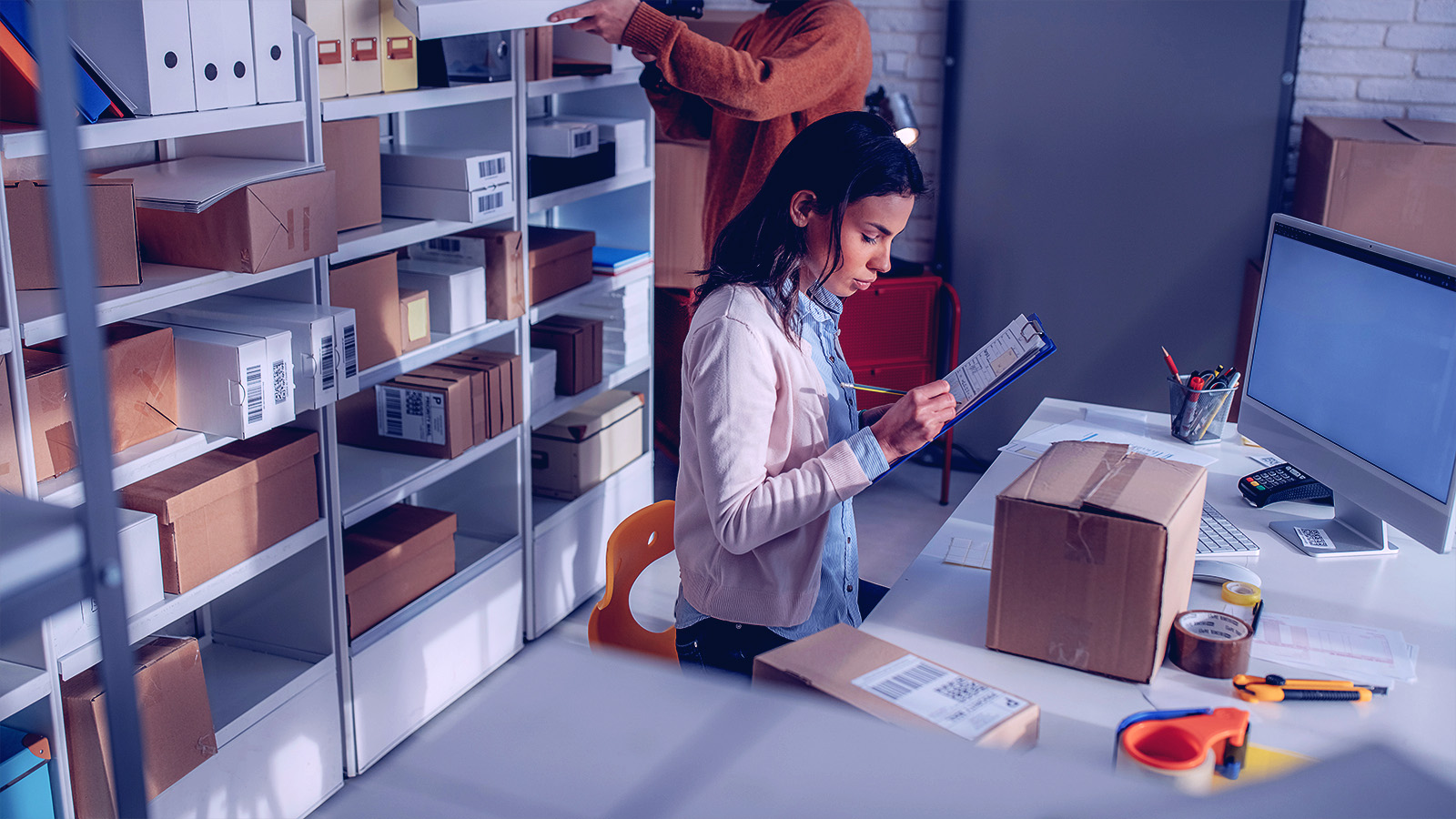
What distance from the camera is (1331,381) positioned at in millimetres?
1751

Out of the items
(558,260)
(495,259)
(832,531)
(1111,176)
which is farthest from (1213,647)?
(1111,176)

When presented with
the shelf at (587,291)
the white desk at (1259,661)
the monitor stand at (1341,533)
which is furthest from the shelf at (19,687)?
the monitor stand at (1341,533)

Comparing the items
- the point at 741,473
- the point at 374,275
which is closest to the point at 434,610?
the point at 374,275

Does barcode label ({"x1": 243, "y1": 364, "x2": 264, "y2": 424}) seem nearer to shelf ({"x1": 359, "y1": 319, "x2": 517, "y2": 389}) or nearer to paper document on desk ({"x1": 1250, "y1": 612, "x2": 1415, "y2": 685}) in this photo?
shelf ({"x1": 359, "y1": 319, "x2": 517, "y2": 389})

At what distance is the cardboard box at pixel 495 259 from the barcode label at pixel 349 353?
0.58 m

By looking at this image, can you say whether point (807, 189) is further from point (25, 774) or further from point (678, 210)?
point (678, 210)

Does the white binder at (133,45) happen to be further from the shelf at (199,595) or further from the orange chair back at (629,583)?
A: the orange chair back at (629,583)

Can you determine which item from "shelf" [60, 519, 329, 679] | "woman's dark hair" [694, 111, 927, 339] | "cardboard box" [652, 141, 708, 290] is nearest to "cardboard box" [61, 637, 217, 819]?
"shelf" [60, 519, 329, 679]

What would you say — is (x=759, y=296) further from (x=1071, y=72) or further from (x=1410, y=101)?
(x=1410, y=101)

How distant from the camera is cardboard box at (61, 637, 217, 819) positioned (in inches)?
67.4

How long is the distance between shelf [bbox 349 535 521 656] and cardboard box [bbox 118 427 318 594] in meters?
0.34

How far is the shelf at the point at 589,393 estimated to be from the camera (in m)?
2.90

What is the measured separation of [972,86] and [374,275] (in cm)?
224

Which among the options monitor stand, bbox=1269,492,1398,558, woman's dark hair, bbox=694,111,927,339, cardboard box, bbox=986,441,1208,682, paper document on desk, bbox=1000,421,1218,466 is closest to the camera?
cardboard box, bbox=986,441,1208,682
